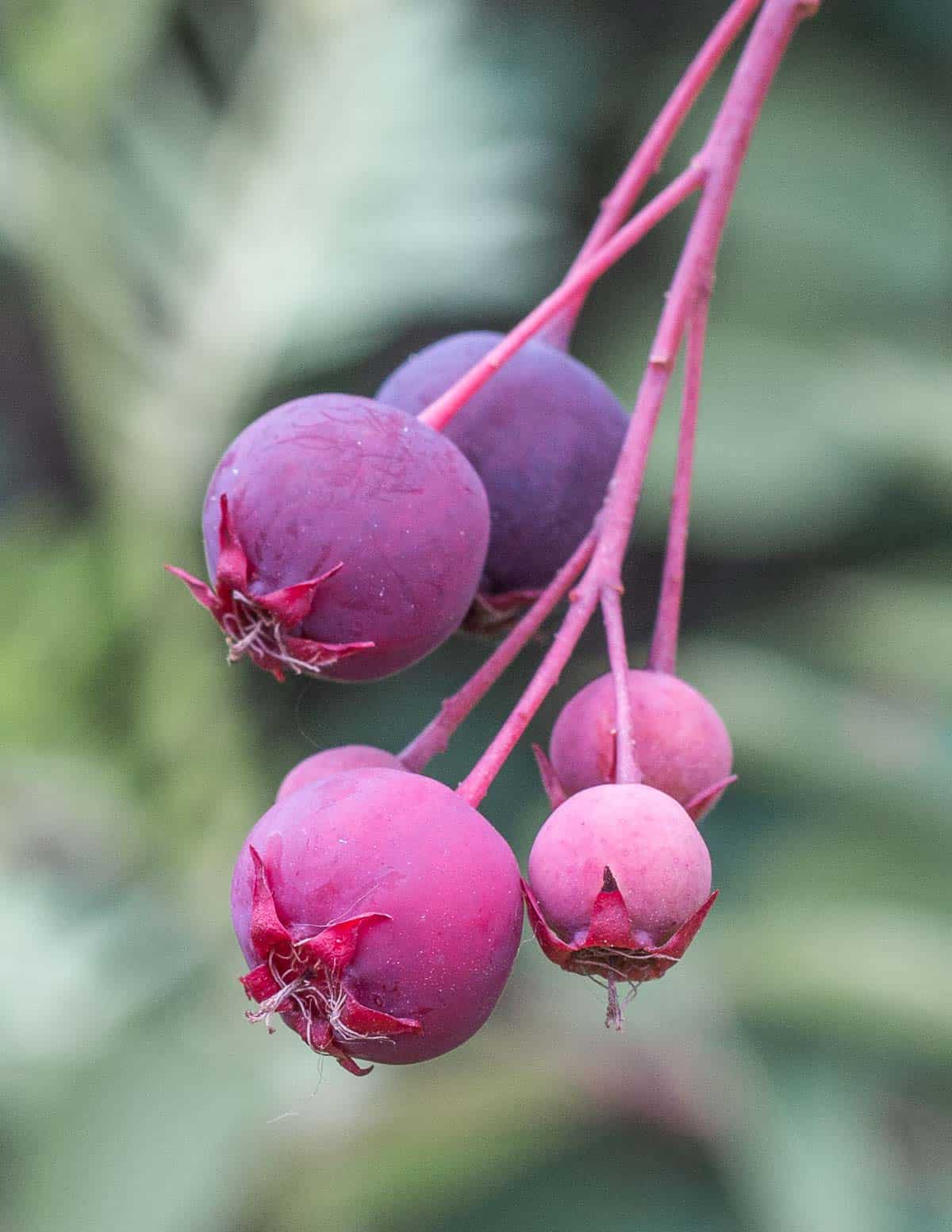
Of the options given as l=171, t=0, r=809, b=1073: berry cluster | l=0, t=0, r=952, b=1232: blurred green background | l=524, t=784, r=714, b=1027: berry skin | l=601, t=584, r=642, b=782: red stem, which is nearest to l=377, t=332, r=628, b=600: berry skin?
l=171, t=0, r=809, b=1073: berry cluster

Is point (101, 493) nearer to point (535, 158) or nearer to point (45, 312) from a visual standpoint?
point (45, 312)

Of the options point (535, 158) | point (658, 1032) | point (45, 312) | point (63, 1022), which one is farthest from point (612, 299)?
point (63, 1022)

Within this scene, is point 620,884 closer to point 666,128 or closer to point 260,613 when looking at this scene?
point 260,613

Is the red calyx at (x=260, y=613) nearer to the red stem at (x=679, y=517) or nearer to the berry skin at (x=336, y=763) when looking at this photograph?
the berry skin at (x=336, y=763)

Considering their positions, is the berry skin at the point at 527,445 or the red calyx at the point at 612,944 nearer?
the red calyx at the point at 612,944

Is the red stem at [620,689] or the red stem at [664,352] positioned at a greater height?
the red stem at [664,352]

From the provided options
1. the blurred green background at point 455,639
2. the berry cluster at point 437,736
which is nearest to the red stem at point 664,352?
the berry cluster at point 437,736

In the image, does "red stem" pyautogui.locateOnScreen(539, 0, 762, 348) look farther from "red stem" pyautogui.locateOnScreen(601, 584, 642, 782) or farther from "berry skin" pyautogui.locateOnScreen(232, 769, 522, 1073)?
"berry skin" pyautogui.locateOnScreen(232, 769, 522, 1073)

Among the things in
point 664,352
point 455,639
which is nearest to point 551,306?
point 664,352
